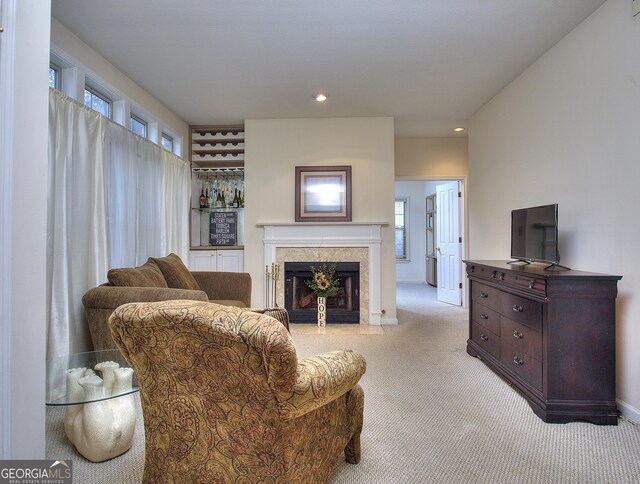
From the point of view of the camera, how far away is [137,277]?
8.51ft

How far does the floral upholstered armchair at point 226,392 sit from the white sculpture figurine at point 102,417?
1.24 feet

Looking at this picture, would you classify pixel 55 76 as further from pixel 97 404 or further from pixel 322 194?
pixel 322 194

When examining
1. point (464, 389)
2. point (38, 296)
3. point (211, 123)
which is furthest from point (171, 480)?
point (211, 123)

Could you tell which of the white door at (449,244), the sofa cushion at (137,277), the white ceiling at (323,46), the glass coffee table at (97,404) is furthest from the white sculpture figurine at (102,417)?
the white door at (449,244)

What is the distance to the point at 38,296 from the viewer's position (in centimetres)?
113

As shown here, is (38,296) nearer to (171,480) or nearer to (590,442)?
(171,480)

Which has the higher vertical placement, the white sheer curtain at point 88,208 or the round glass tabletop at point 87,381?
the white sheer curtain at point 88,208

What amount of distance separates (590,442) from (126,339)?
7.80 ft

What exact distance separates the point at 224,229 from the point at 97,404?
3.40 m

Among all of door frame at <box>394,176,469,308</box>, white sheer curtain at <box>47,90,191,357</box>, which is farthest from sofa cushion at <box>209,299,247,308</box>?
door frame at <box>394,176,469,308</box>

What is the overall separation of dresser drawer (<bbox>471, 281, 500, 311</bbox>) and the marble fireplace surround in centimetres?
142

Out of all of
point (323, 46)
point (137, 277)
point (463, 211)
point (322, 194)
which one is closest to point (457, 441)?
point (137, 277)

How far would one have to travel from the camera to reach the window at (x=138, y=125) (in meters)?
3.68

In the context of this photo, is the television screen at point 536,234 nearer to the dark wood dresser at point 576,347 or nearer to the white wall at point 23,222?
the dark wood dresser at point 576,347
